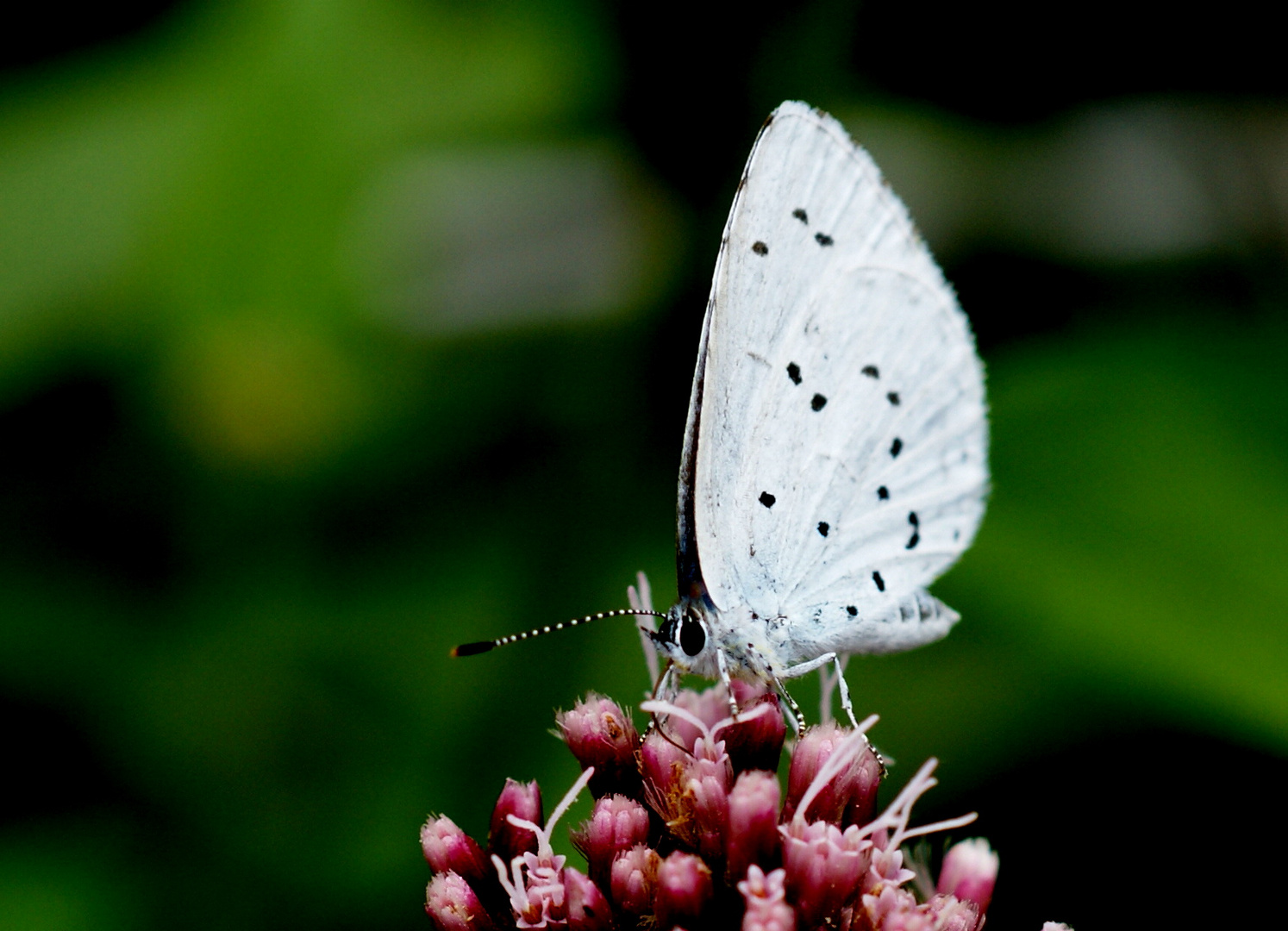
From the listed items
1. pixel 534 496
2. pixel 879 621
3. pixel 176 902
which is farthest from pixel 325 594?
pixel 879 621

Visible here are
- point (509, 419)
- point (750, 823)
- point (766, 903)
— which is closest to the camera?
point (766, 903)

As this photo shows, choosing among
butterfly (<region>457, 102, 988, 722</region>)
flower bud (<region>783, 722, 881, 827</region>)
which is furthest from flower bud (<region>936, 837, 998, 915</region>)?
butterfly (<region>457, 102, 988, 722</region>)

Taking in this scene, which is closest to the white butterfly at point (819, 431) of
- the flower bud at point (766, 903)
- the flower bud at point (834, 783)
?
the flower bud at point (834, 783)

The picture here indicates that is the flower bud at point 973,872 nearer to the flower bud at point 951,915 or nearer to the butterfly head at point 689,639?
the flower bud at point 951,915

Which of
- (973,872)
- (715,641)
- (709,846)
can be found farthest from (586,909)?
(973,872)

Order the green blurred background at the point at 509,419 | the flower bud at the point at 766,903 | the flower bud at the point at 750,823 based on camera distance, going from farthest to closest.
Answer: the green blurred background at the point at 509,419, the flower bud at the point at 750,823, the flower bud at the point at 766,903

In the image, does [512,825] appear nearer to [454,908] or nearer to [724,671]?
[454,908]

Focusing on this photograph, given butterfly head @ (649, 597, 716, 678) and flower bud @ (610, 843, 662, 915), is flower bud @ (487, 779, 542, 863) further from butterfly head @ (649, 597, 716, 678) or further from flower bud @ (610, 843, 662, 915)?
butterfly head @ (649, 597, 716, 678)
